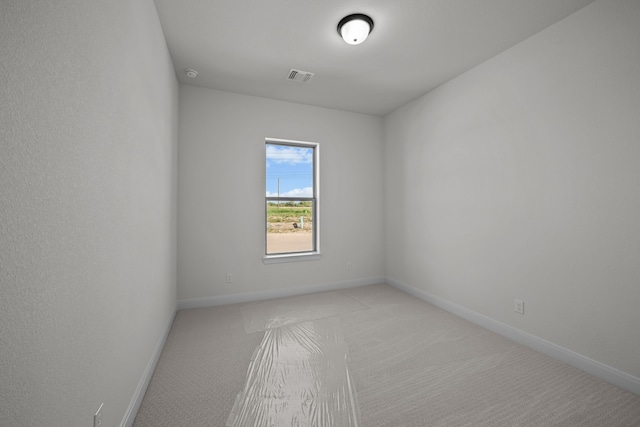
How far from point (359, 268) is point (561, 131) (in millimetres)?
2946

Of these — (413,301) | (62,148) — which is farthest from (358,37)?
(413,301)

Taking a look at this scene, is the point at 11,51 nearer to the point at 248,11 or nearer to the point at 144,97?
the point at 144,97

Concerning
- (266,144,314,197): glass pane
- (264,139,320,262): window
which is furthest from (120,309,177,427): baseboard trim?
(266,144,314,197): glass pane

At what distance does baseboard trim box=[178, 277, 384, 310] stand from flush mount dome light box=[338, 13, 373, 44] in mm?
3084

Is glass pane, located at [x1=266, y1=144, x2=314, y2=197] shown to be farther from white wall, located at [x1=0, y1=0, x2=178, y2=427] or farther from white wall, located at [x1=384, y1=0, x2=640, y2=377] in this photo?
white wall, located at [x1=0, y1=0, x2=178, y2=427]

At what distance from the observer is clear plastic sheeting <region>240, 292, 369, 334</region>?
2912mm

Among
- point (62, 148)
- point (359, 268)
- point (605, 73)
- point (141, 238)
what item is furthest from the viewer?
point (359, 268)

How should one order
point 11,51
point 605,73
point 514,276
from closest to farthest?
point 11,51 → point 605,73 → point 514,276

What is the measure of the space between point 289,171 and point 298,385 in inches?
111

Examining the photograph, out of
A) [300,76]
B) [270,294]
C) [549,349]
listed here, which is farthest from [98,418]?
[300,76]

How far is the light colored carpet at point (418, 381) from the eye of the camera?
1.60 m

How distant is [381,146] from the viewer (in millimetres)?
4473

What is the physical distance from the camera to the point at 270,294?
3705mm

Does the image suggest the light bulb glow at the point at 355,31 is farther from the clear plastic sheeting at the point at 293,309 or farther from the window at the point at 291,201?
the clear plastic sheeting at the point at 293,309
